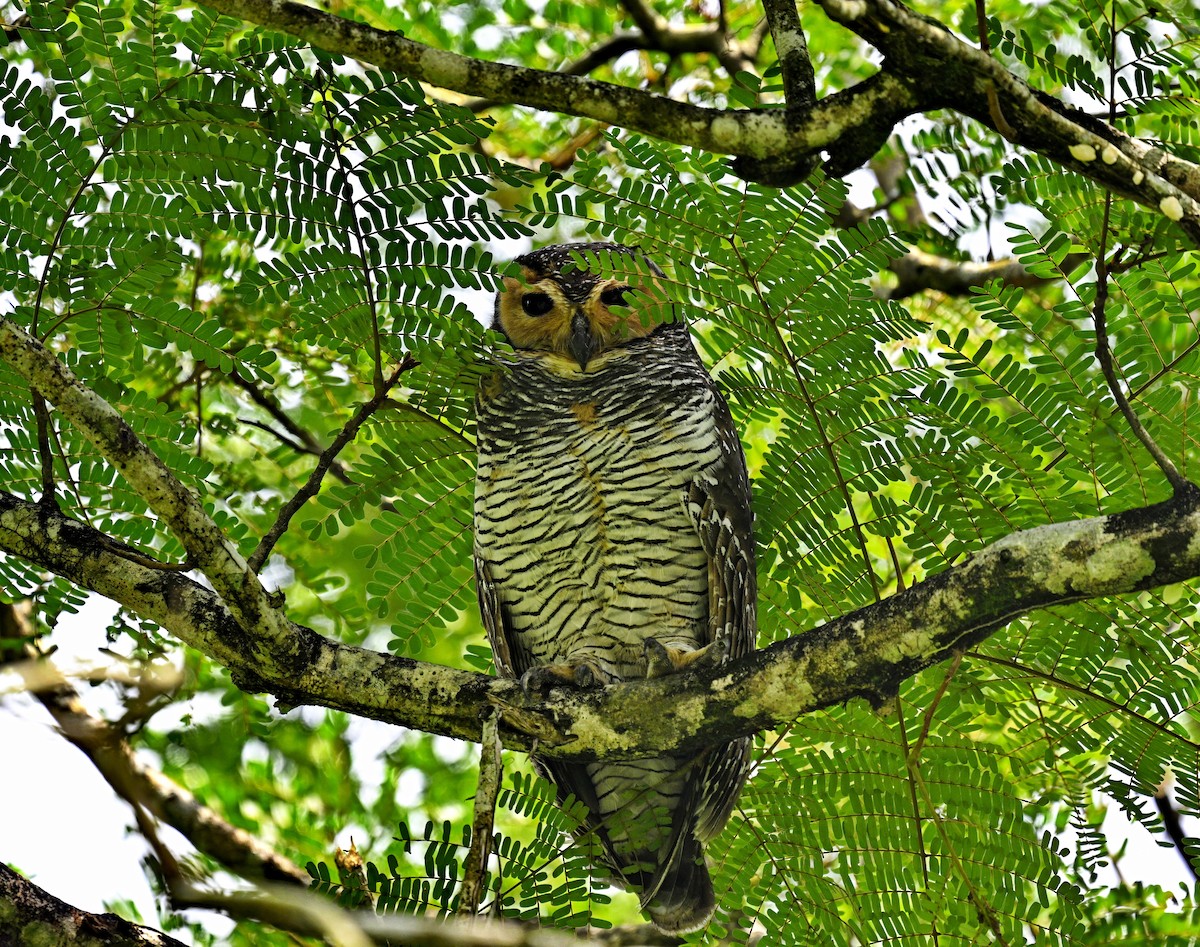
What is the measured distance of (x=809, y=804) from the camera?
3.39 metres

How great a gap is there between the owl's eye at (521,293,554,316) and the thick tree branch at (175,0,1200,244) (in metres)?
1.69

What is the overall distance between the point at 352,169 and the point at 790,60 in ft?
3.67

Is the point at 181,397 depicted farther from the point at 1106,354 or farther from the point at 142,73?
the point at 1106,354

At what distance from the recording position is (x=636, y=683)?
3258 millimetres

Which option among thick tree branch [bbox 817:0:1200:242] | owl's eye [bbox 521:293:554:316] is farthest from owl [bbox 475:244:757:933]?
thick tree branch [bbox 817:0:1200:242]

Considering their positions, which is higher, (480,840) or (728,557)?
(728,557)

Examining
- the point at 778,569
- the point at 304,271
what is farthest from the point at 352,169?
the point at 778,569

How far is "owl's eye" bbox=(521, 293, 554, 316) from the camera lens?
4.60 m

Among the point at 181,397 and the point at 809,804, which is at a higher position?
the point at 181,397

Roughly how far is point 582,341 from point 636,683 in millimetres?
1608

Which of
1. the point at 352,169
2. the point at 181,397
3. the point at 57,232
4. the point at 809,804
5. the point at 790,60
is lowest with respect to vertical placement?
the point at 809,804

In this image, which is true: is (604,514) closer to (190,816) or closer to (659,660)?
(659,660)

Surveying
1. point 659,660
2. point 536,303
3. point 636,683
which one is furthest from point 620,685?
point 536,303

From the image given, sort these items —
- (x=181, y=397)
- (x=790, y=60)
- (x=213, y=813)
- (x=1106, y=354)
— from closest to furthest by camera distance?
(x=1106, y=354), (x=790, y=60), (x=213, y=813), (x=181, y=397)
